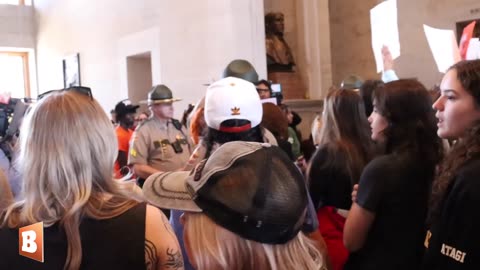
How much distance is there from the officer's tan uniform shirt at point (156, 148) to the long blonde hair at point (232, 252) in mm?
3684

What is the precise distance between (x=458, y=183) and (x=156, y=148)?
3.42 metres

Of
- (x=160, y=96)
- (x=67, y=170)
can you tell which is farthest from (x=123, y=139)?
(x=67, y=170)

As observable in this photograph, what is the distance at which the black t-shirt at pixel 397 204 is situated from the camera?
7.25 ft

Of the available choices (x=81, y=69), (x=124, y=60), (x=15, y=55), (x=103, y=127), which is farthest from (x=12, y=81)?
(x=103, y=127)

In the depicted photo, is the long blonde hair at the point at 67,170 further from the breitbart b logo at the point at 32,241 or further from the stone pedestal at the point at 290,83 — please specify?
the stone pedestal at the point at 290,83

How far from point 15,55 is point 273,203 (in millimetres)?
13748

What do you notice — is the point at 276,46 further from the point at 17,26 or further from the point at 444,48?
the point at 17,26

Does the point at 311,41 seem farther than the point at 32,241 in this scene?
Yes

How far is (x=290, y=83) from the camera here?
28.5 ft

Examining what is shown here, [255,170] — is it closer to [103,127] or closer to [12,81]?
[103,127]

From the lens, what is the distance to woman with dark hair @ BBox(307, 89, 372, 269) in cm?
264

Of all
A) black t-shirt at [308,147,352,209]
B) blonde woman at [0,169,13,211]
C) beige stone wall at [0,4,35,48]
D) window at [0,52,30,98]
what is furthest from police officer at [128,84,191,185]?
window at [0,52,30,98]

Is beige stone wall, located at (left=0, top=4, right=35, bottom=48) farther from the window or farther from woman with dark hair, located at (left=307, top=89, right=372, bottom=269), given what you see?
woman with dark hair, located at (left=307, top=89, right=372, bottom=269)

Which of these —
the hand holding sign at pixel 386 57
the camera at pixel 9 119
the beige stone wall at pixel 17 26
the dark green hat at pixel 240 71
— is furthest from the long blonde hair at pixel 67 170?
the beige stone wall at pixel 17 26
